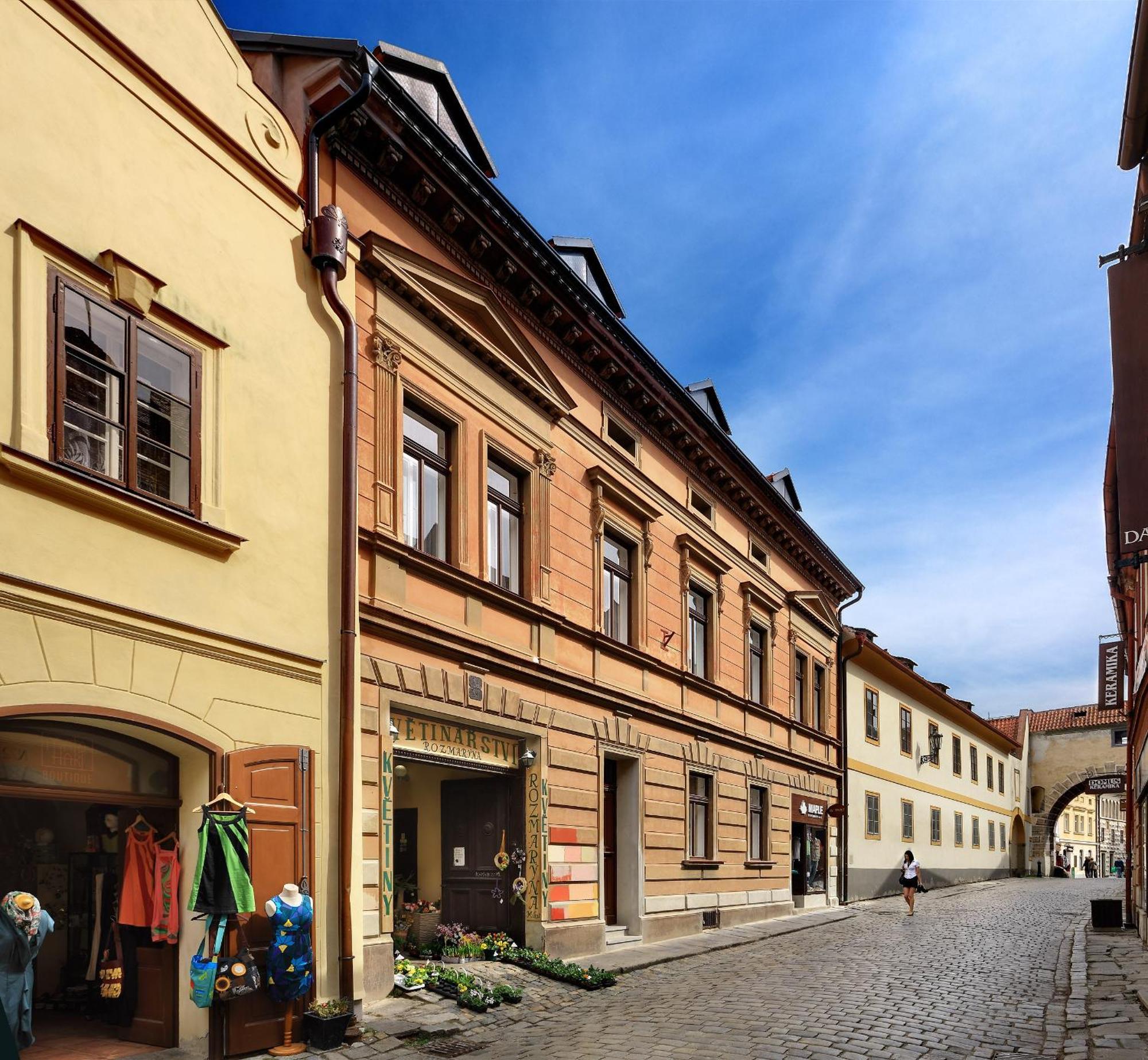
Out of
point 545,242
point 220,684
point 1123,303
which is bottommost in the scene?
point 220,684

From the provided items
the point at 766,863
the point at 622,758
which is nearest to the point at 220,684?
the point at 622,758

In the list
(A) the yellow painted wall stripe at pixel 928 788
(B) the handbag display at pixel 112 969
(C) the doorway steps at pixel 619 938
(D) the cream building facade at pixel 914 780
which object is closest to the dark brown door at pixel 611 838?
(C) the doorway steps at pixel 619 938

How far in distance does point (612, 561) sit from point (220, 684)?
8.99 metres

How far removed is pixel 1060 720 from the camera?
183 feet

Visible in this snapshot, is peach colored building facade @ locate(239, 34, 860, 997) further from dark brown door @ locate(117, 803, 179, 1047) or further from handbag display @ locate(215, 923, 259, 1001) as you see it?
dark brown door @ locate(117, 803, 179, 1047)

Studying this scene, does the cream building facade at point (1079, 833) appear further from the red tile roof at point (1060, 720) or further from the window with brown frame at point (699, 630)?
the window with brown frame at point (699, 630)

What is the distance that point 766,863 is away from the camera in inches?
875

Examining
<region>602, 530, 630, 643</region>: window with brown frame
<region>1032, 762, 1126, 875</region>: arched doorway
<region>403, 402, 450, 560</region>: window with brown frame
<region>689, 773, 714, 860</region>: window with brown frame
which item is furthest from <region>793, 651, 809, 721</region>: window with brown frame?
<region>1032, 762, 1126, 875</region>: arched doorway

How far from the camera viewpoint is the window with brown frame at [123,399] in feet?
26.1

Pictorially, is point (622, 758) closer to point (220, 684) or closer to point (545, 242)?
point (545, 242)

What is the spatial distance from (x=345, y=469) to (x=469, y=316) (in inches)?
139

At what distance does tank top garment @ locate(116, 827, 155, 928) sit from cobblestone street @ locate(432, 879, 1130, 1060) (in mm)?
3023

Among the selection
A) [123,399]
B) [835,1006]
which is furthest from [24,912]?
[835,1006]

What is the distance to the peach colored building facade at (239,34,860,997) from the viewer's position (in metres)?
11.6
